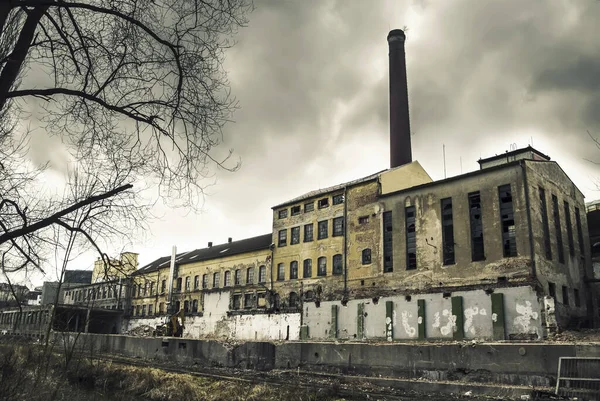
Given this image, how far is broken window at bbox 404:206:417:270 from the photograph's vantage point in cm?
2952

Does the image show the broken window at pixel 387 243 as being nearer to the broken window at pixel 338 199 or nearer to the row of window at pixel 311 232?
the row of window at pixel 311 232

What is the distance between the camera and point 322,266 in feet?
116

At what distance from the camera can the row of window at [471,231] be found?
85.3 ft

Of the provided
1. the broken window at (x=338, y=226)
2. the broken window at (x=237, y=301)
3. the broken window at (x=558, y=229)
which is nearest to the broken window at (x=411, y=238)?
the broken window at (x=338, y=226)

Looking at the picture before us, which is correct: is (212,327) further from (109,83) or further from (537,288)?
(109,83)

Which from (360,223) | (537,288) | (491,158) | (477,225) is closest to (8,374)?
(537,288)

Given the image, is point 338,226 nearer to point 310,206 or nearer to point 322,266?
point 322,266

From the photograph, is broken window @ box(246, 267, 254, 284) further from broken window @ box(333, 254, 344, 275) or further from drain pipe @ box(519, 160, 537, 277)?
drain pipe @ box(519, 160, 537, 277)

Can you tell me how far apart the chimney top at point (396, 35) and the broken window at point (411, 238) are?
67.5 feet

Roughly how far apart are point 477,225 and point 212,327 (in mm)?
24266

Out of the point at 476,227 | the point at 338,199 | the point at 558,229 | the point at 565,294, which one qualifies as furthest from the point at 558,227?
the point at 338,199

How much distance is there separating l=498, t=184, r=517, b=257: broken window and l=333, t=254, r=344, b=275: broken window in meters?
11.4

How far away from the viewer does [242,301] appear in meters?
40.3

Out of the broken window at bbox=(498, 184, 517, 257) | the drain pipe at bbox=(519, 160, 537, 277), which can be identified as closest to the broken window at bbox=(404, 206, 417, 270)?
the broken window at bbox=(498, 184, 517, 257)
